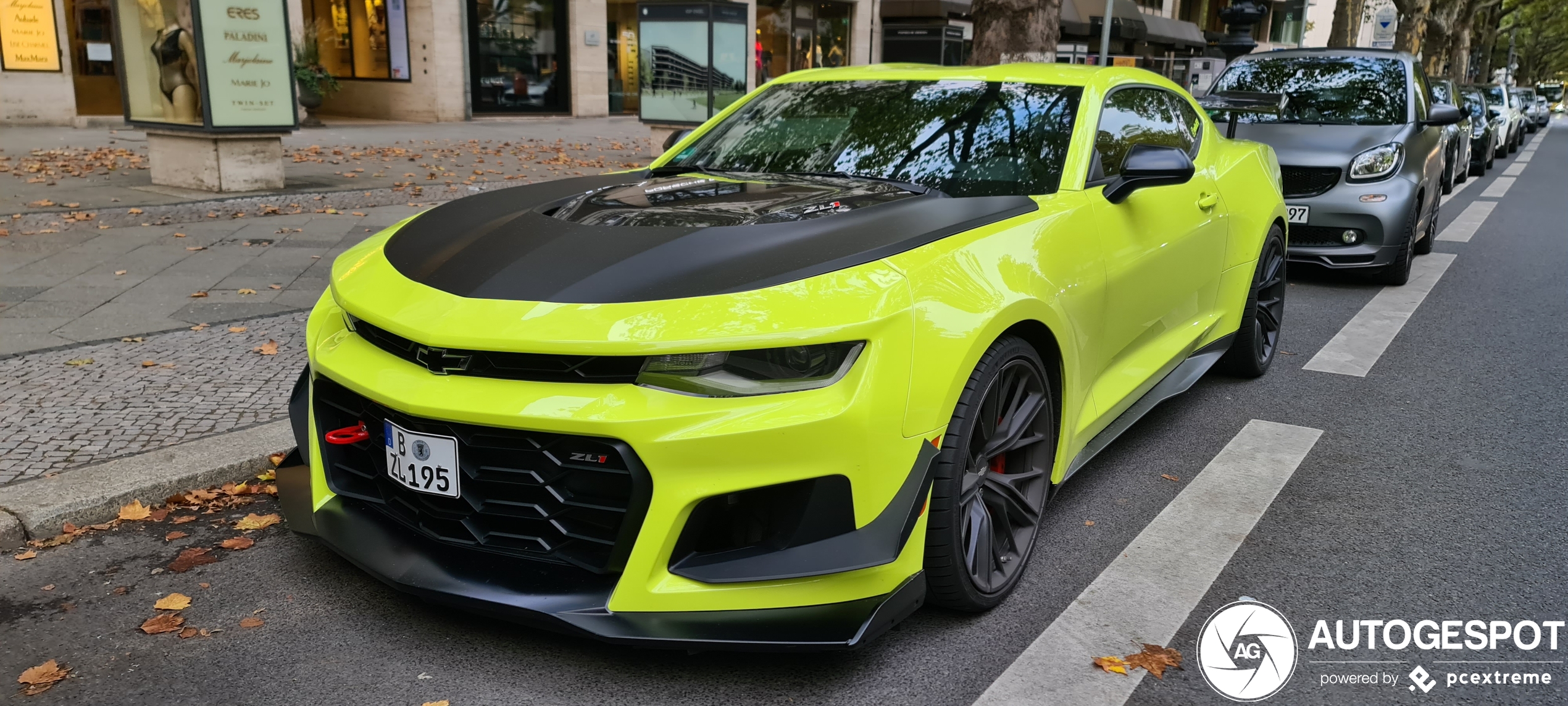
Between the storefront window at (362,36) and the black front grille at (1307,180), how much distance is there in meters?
17.9

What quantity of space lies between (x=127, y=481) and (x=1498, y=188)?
18.1m

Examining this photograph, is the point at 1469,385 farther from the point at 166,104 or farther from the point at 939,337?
the point at 166,104

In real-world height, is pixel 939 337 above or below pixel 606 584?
above

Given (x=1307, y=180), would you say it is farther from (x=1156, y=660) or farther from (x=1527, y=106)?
(x=1527, y=106)

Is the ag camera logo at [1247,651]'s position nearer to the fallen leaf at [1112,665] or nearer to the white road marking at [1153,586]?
the white road marking at [1153,586]

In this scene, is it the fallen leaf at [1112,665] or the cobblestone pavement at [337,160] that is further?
the cobblestone pavement at [337,160]

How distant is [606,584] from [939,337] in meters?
0.93

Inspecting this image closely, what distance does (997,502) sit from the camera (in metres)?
3.04

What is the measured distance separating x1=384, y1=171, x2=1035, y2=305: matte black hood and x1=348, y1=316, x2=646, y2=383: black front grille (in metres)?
0.16

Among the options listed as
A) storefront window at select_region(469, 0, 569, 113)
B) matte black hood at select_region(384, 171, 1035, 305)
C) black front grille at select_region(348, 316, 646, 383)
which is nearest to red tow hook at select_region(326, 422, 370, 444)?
black front grille at select_region(348, 316, 646, 383)

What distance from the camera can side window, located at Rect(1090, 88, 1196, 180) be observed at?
12.6 feet

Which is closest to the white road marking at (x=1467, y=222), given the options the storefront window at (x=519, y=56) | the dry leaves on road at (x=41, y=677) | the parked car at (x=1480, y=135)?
the parked car at (x=1480, y=135)

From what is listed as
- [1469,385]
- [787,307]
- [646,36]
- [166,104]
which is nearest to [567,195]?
[787,307]

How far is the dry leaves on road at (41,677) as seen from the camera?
8.50 feet
